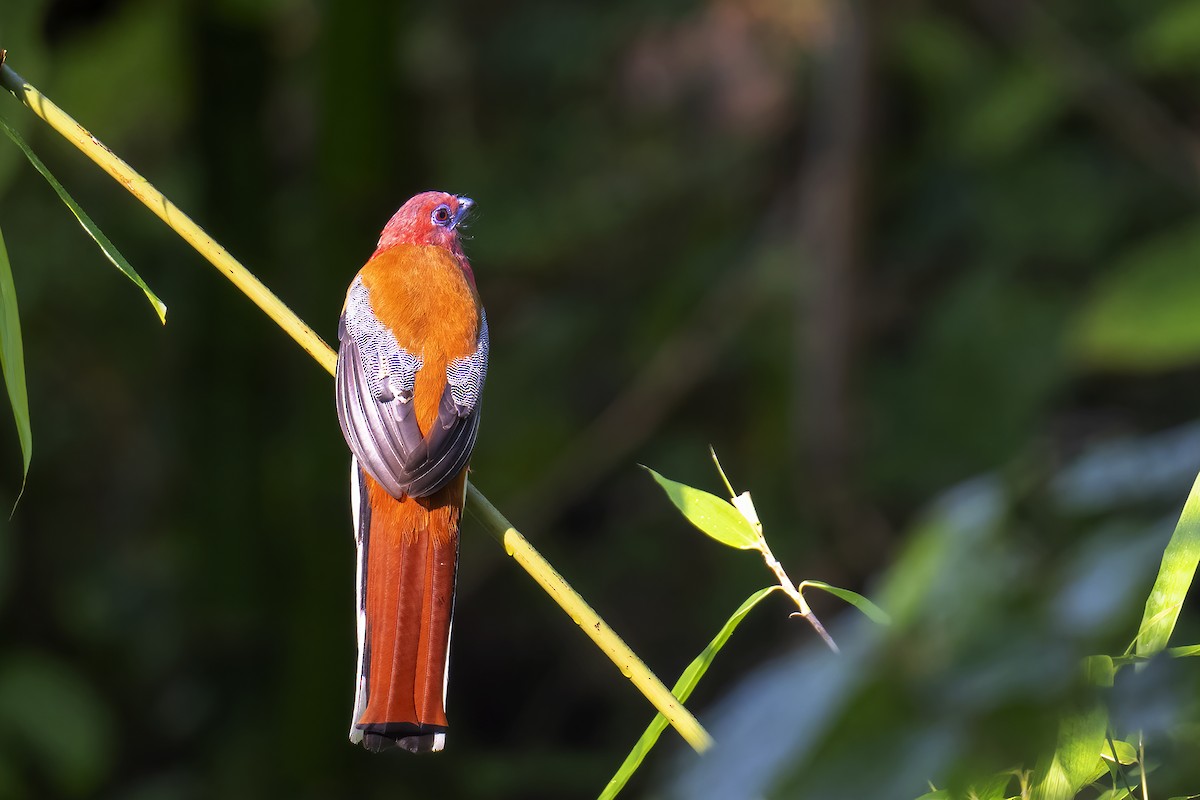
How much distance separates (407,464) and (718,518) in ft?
2.32

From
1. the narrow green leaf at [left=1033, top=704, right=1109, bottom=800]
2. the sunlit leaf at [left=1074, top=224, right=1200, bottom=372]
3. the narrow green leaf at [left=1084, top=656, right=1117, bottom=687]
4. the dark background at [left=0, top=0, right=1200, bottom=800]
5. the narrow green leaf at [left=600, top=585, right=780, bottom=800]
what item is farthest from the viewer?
the dark background at [left=0, top=0, right=1200, bottom=800]

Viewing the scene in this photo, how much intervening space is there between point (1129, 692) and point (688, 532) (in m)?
5.19

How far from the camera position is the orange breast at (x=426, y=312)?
2.12 metres

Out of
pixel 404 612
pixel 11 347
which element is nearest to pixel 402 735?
pixel 404 612

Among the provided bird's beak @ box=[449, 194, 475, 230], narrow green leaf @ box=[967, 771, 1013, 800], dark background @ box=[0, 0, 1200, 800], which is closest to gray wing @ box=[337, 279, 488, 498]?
bird's beak @ box=[449, 194, 475, 230]

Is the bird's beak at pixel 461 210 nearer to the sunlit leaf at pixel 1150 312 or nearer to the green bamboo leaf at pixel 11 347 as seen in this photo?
the green bamboo leaf at pixel 11 347

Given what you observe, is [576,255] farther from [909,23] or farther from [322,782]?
[322,782]

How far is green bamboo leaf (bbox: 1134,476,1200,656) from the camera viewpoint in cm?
110

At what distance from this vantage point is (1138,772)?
107cm

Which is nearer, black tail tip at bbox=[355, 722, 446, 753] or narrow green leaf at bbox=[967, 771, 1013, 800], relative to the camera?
narrow green leaf at bbox=[967, 771, 1013, 800]

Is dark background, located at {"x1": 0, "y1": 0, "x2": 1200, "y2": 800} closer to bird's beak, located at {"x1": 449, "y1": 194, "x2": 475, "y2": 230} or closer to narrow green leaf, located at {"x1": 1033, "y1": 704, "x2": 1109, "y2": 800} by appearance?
bird's beak, located at {"x1": 449, "y1": 194, "x2": 475, "y2": 230}

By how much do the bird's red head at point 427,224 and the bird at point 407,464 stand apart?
0.51ft

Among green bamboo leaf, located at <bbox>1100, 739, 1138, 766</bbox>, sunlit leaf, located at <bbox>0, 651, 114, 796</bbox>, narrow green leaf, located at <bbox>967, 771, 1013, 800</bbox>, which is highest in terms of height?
sunlit leaf, located at <bbox>0, 651, 114, 796</bbox>

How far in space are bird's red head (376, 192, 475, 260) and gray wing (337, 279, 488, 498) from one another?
1.32 ft
